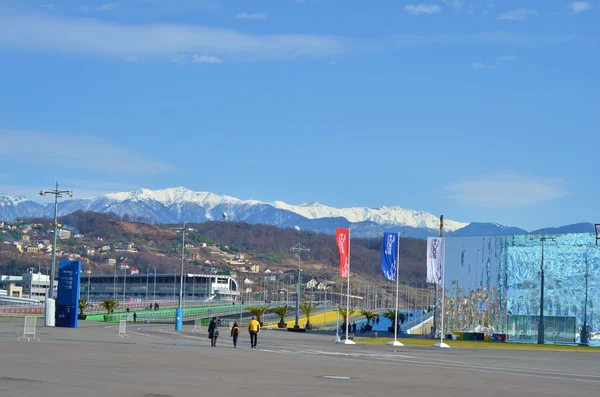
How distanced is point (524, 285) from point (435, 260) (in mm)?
17339

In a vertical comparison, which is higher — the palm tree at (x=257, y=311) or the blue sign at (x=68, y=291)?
the blue sign at (x=68, y=291)

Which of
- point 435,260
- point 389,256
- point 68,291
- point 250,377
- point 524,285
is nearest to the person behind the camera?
point 250,377

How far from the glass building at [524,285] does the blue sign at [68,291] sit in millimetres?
30997

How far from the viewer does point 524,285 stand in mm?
70438

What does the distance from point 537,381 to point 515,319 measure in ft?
155

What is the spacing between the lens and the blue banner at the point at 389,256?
2087 inches

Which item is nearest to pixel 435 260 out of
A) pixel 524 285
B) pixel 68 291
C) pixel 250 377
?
pixel 524 285

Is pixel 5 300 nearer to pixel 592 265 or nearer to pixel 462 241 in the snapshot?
pixel 462 241

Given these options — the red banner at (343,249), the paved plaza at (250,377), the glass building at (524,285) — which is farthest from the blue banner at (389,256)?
the paved plaza at (250,377)

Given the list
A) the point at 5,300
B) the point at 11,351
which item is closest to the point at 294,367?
the point at 11,351

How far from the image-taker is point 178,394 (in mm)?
17297

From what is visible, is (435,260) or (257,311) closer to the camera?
(435,260)

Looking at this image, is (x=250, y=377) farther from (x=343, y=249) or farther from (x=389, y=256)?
(x=389, y=256)

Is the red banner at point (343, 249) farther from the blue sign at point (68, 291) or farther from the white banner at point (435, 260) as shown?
the blue sign at point (68, 291)
